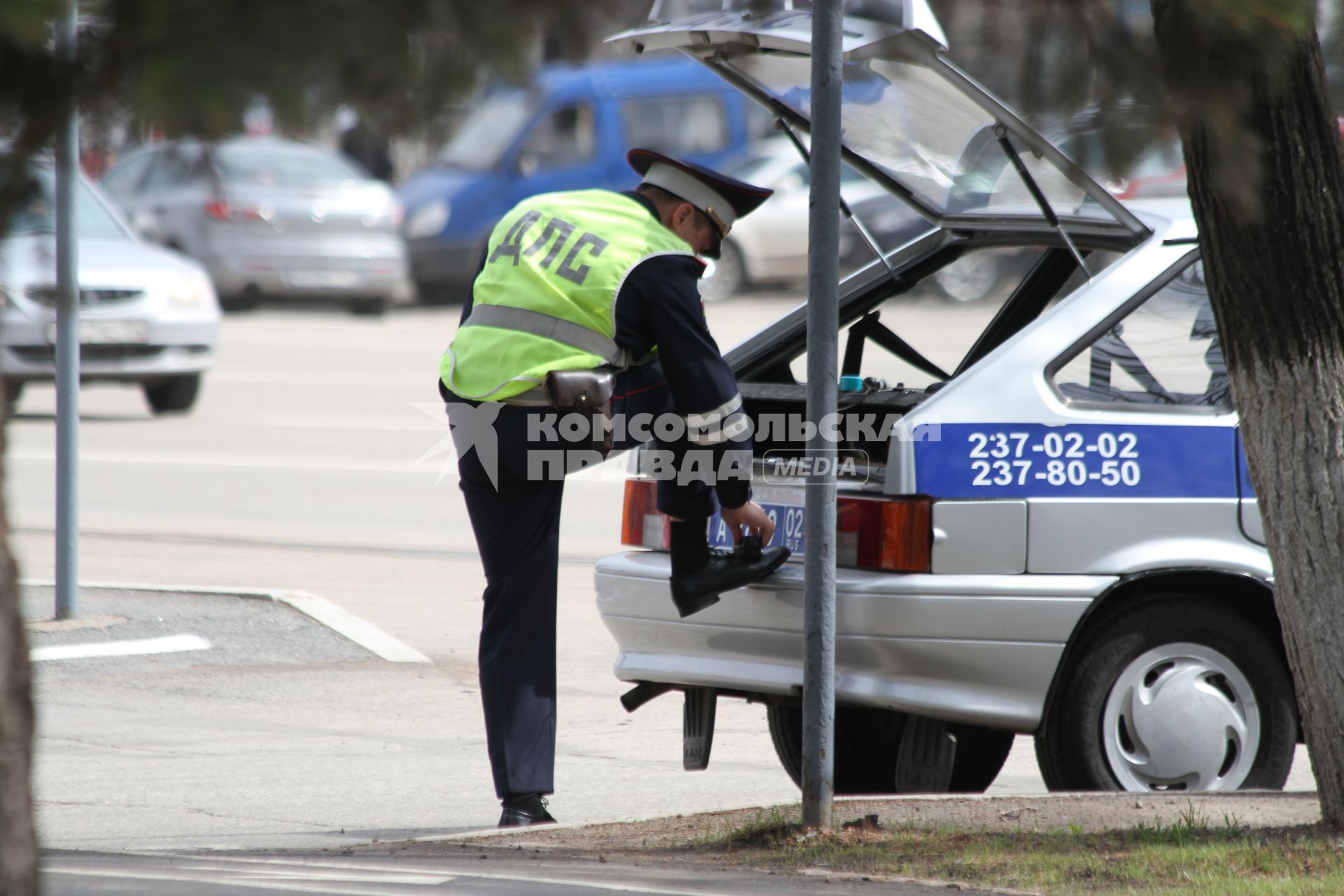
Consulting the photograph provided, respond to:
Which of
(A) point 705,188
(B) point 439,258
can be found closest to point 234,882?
(A) point 705,188

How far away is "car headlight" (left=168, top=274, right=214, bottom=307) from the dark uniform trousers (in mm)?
9400

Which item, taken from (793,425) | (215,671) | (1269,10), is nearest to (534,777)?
(793,425)

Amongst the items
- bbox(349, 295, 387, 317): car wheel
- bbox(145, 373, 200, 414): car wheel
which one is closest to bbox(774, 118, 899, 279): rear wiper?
bbox(145, 373, 200, 414): car wheel

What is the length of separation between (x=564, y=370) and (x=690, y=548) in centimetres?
61

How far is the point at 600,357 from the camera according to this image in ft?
15.6

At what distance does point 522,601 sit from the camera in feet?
16.3

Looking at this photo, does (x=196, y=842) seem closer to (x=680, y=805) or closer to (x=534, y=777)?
(x=534, y=777)

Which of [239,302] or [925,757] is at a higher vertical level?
[239,302]

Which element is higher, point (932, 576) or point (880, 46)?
point (880, 46)

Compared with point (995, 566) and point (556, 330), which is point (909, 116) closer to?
point (556, 330)

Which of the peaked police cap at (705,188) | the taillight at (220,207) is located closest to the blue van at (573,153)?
the peaked police cap at (705,188)

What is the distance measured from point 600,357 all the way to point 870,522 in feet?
2.70

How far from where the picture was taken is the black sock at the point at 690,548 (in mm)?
4918

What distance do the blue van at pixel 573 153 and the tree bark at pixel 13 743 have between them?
66.1 ft
